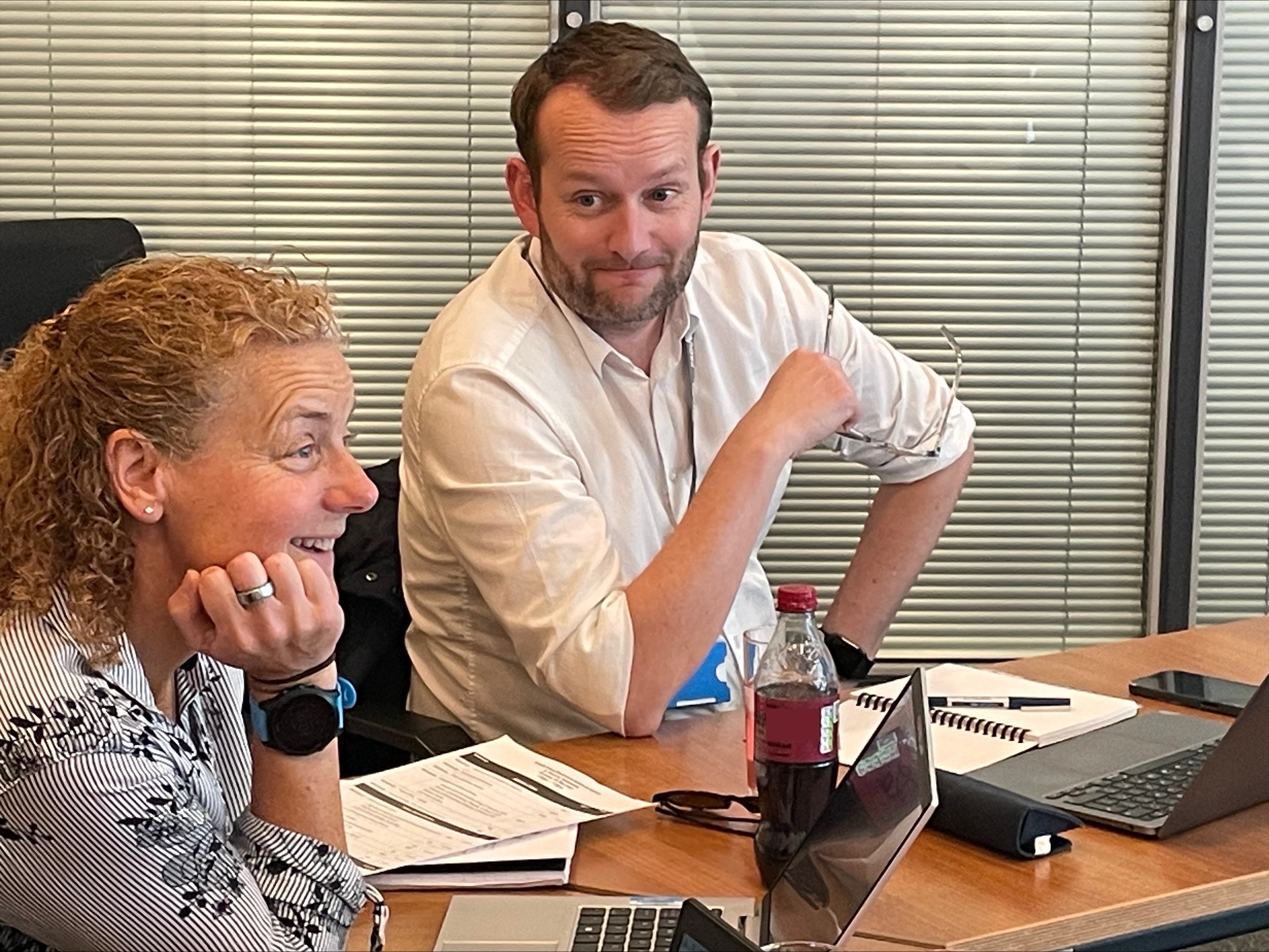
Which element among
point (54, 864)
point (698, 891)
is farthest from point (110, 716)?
point (698, 891)

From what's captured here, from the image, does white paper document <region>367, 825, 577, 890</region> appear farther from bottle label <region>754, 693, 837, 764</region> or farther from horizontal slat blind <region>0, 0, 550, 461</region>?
horizontal slat blind <region>0, 0, 550, 461</region>

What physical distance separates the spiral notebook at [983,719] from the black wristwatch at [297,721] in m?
0.56

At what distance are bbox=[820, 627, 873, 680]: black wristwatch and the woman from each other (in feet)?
2.66

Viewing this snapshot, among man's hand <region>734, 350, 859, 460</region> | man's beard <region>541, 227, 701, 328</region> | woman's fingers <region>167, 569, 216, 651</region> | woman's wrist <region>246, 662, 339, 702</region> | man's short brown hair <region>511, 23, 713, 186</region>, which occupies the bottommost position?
woman's wrist <region>246, 662, 339, 702</region>

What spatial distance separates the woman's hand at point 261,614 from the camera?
4.23ft

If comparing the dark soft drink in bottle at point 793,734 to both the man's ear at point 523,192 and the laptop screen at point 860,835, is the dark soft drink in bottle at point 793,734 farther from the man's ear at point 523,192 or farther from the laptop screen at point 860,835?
the man's ear at point 523,192

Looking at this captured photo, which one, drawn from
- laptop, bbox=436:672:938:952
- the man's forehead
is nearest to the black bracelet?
laptop, bbox=436:672:938:952

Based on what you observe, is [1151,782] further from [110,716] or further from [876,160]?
[876,160]

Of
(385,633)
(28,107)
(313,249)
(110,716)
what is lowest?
(385,633)

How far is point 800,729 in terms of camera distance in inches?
54.9

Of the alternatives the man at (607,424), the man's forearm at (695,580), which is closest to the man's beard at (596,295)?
the man at (607,424)

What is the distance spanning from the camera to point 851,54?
3.45 meters

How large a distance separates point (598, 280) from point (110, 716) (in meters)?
1.07

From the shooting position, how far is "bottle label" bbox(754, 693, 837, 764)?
139 centimetres
